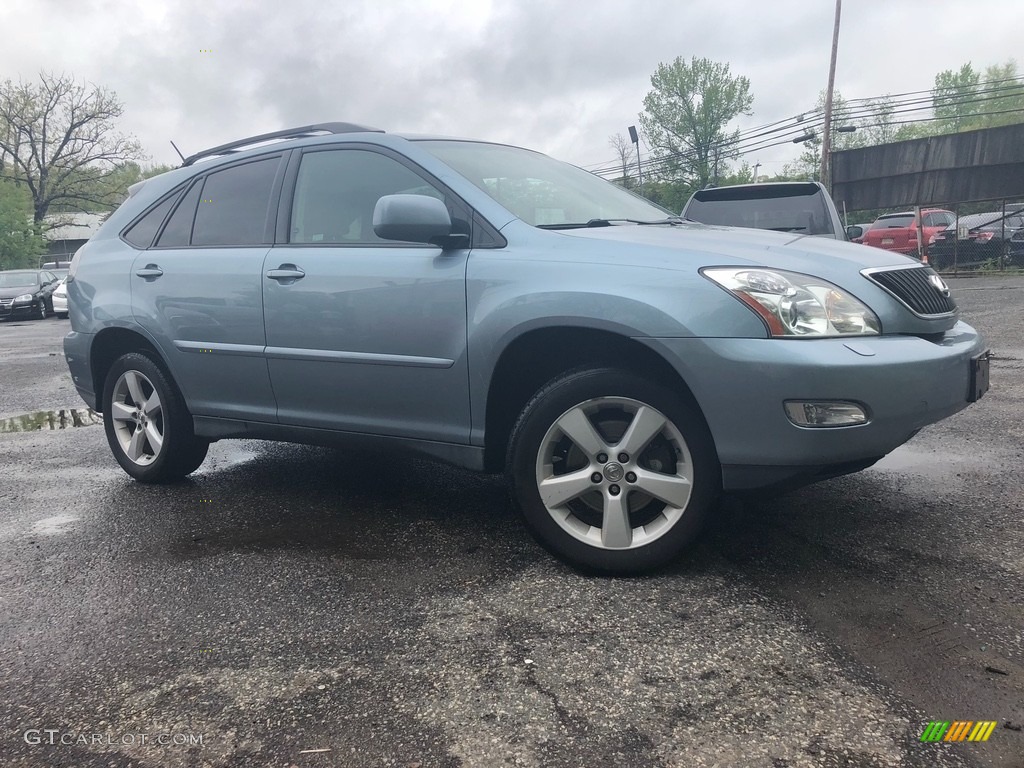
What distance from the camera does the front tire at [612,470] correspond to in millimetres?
2793

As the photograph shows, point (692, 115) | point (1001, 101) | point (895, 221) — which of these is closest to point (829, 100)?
point (895, 221)

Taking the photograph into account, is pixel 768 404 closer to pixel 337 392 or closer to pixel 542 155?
pixel 337 392

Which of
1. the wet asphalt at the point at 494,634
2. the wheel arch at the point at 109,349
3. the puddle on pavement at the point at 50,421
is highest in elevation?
the wheel arch at the point at 109,349

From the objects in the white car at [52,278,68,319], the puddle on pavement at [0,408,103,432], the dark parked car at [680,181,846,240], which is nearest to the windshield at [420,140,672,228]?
the dark parked car at [680,181,846,240]

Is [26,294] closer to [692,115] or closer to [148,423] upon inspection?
[148,423]

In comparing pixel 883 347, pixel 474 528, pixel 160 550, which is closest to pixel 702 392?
pixel 883 347

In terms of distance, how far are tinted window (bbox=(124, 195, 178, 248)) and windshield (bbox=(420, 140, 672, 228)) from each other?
174 cm

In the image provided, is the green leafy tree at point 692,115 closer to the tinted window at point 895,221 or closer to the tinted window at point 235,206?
the tinted window at point 895,221

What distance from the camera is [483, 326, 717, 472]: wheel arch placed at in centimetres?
291

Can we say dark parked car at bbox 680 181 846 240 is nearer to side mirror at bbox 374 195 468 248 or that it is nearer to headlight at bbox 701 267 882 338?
side mirror at bbox 374 195 468 248

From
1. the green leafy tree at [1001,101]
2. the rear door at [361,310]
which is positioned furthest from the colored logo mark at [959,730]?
the green leafy tree at [1001,101]

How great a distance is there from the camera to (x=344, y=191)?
3.75m

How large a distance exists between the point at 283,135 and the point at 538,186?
1501 mm

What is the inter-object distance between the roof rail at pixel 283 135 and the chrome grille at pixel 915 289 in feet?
7.48
